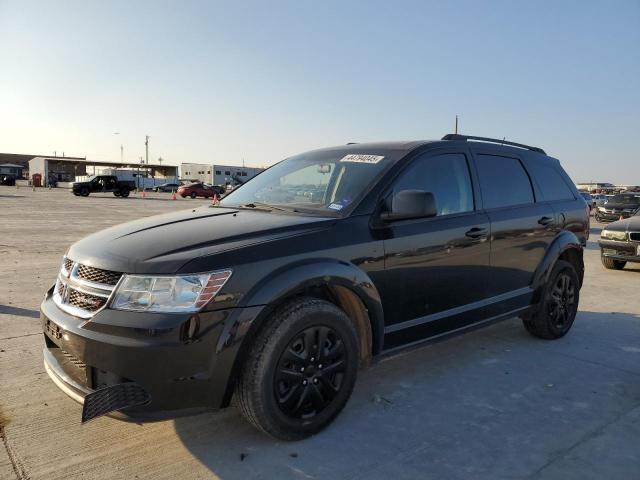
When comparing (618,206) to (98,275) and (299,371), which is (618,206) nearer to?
(299,371)

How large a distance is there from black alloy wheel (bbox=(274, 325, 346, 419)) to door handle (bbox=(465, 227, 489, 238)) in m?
1.43

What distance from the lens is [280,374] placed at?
108 inches

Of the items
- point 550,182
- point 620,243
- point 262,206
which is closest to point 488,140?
point 550,182

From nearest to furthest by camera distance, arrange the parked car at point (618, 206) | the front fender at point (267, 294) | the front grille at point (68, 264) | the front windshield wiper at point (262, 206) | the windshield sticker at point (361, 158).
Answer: the front fender at point (267, 294) → the front grille at point (68, 264) → the front windshield wiper at point (262, 206) → the windshield sticker at point (361, 158) → the parked car at point (618, 206)

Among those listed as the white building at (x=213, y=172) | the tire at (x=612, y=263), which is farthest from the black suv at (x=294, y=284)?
the white building at (x=213, y=172)

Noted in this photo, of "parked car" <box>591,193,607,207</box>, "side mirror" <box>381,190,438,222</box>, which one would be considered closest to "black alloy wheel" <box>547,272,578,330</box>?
"side mirror" <box>381,190,438,222</box>

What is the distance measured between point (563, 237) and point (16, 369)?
15.7ft

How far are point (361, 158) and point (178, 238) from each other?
1518mm

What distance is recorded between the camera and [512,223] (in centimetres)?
426

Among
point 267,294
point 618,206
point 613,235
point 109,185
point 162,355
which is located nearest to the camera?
point 162,355

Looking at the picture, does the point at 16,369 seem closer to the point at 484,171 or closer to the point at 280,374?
the point at 280,374

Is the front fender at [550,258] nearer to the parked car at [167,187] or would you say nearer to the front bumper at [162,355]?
the front bumper at [162,355]

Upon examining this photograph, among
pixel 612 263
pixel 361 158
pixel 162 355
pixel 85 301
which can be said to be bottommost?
pixel 612 263

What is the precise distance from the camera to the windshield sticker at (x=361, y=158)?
364cm
